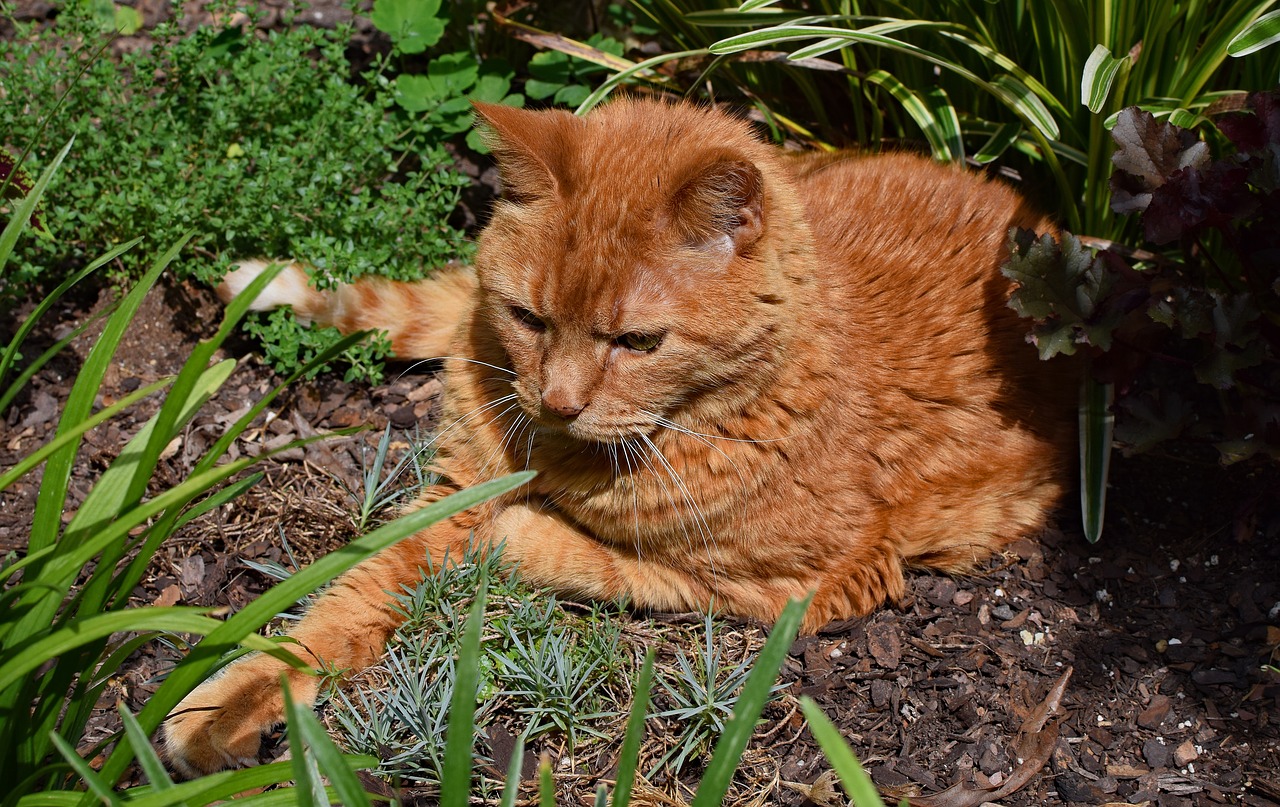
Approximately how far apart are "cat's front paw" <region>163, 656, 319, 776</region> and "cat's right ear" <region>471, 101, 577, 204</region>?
1258 millimetres

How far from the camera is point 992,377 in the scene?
2.89 meters

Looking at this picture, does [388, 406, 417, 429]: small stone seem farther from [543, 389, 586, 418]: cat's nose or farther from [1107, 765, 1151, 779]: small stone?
[1107, 765, 1151, 779]: small stone

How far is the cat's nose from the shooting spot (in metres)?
2.32

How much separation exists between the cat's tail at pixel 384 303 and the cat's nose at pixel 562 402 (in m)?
1.06

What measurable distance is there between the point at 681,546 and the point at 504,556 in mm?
492

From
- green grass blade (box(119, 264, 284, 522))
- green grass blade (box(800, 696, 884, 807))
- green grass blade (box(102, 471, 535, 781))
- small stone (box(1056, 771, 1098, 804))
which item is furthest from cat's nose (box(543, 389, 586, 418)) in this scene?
small stone (box(1056, 771, 1098, 804))

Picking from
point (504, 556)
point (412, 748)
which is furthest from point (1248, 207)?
point (412, 748)

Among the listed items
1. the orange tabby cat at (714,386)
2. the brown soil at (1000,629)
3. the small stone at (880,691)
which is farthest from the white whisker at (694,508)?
the small stone at (880,691)

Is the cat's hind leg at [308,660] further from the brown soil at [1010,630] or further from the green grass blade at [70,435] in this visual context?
the green grass blade at [70,435]

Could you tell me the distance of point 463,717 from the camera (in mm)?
1551

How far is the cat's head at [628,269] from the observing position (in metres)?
2.28

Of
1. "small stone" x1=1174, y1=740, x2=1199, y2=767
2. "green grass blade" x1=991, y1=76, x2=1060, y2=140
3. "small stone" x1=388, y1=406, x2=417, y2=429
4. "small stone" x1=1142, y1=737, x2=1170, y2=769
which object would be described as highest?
"green grass blade" x1=991, y1=76, x2=1060, y2=140

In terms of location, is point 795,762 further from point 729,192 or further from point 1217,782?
point 729,192

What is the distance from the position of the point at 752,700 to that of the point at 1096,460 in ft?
5.75
